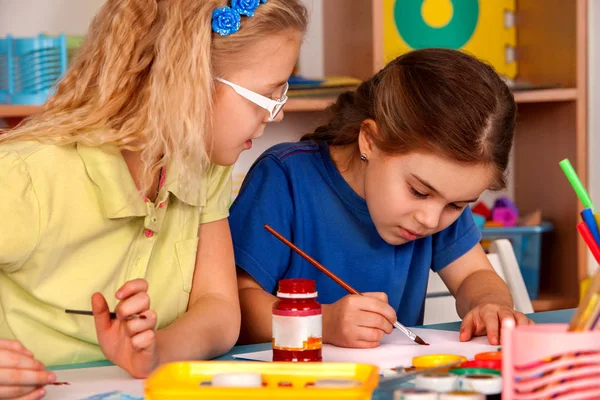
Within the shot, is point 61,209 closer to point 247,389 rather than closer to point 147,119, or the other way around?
point 147,119

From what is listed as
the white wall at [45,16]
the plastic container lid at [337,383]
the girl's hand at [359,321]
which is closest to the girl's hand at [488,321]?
the girl's hand at [359,321]

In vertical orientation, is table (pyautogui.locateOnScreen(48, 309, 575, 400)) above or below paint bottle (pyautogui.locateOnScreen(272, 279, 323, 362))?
below

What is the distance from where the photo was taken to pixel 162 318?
3.92 feet

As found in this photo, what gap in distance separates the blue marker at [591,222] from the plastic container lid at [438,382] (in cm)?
28

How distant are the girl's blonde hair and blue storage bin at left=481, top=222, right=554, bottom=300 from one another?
1306mm

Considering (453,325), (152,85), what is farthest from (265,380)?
(453,325)

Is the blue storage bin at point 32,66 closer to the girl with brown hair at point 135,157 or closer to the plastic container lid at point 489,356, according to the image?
the girl with brown hair at point 135,157

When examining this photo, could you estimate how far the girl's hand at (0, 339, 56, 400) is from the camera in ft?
2.64

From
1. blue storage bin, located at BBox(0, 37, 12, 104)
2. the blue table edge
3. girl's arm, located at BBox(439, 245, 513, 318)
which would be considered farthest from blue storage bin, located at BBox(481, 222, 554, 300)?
blue storage bin, located at BBox(0, 37, 12, 104)

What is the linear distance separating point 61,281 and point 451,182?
1.91ft

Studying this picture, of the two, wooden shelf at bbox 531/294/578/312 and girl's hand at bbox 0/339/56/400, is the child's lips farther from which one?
wooden shelf at bbox 531/294/578/312

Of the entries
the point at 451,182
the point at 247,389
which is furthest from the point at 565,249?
the point at 247,389

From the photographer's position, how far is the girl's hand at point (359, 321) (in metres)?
1.11

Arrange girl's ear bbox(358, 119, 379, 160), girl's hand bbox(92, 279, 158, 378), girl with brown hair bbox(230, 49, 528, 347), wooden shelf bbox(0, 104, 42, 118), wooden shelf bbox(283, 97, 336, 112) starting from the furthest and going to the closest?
1. wooden shelf bbox(283, 97, 336, 112)
2. wooden shelf bbox(0, 104, 42, 118)
3. girl's ear bbox(358, 119, 379, 160)
4. girl with brown hair bbox(230, 49, 528, 347)
5. girl's hand bbox(92, 279, 158, 378)
